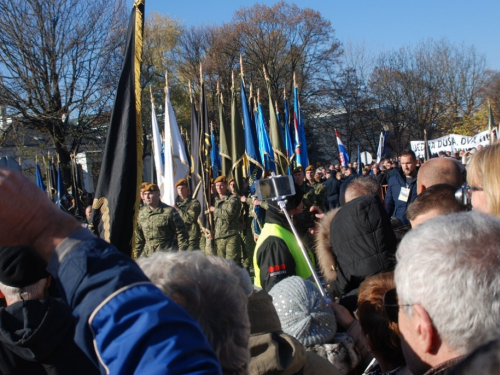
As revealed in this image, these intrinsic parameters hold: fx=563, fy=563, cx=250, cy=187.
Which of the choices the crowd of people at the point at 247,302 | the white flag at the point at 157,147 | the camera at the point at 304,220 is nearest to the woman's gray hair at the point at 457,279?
the crowd of people at the point at 247,302

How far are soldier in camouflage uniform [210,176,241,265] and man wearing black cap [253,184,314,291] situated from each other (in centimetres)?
606

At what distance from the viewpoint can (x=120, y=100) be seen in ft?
8.19

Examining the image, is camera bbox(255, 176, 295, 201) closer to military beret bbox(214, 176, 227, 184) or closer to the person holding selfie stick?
the person holding selfie stick

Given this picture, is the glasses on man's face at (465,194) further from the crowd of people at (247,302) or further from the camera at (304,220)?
the camera at (304,220)

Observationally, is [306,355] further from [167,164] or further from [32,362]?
[167,164]

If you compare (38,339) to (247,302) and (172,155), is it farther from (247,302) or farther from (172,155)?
(172,155)

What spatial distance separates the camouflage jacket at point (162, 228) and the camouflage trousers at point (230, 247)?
4.88 ft

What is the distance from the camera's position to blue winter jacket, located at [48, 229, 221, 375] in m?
1.01

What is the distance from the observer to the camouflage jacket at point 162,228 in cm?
920

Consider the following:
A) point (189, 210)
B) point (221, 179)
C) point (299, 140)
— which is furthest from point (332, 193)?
point (189, 210)

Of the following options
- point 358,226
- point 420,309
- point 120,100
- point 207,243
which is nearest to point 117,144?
point 120,100

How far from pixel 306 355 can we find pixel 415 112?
47.2 m

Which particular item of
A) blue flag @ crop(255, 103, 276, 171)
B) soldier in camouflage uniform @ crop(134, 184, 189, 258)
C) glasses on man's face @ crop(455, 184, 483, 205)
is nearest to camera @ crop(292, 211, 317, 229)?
soldier in camouflage uniform @ crop(134, 184, 189, 258)

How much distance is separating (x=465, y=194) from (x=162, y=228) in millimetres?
6842
